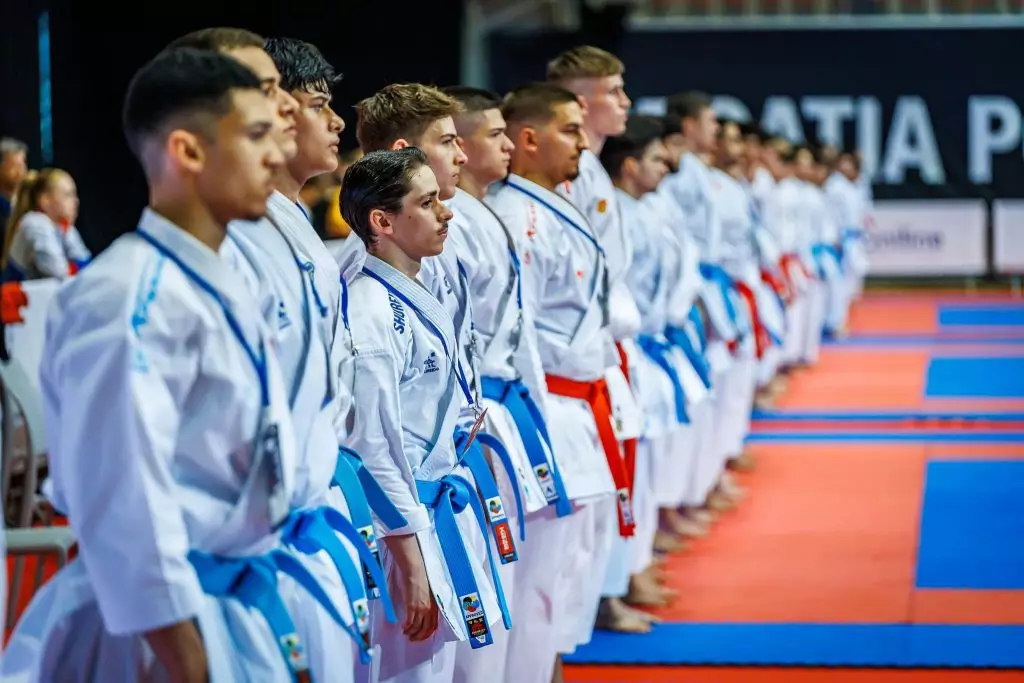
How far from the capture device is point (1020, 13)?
55.8 feet

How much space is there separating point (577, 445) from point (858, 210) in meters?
10.9

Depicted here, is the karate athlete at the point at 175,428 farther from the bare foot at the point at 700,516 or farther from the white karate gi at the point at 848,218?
the white karate gi at the point at 848,218

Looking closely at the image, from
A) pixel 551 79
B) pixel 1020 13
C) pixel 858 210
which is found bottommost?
pixel 858 210

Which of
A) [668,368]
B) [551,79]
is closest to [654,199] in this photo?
[668,368]

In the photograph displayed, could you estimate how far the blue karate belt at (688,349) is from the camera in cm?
633

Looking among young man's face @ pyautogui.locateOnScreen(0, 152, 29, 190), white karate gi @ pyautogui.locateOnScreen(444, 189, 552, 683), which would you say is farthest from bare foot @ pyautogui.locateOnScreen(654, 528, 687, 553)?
young man's face @ pyautogui.locateOnScreen(0, 152, 29, 190)

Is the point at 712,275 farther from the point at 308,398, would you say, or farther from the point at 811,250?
the point at 811,250

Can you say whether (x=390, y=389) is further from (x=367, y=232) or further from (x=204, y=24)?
(x=204, y=24)

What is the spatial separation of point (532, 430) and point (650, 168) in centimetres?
234

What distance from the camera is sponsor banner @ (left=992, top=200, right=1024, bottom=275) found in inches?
673

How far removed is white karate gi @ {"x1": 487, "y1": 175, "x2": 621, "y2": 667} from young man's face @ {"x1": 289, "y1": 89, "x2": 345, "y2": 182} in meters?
1.32

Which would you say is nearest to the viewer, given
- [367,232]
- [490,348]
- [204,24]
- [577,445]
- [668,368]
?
[367,232]

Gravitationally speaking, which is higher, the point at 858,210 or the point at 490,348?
the point at 490,348

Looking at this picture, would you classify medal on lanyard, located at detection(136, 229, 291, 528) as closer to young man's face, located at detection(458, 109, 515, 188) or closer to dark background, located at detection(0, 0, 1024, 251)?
young man's face, located at detection(458, 109, 515, 188)
